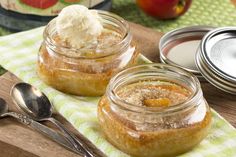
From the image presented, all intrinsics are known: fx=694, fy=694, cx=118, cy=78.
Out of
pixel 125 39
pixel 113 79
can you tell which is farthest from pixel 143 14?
pixel 113 79

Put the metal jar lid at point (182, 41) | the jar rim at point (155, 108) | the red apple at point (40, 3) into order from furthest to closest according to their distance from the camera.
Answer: the red apple at point (40, 3) < the metal jar lid at point (182, 41) < the jar rim at point (155, 108)

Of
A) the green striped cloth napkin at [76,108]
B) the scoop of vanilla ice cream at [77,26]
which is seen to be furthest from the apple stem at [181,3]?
the scoop of vanilla ice cream at [77,26]

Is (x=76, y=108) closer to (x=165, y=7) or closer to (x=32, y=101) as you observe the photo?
(x=32, y=101)

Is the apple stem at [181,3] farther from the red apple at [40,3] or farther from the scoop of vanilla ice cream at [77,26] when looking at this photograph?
the scoop of vanilla ice cream at [77,26]

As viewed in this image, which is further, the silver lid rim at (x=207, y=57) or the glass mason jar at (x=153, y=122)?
the silver lid rim at (x=207, y=57)

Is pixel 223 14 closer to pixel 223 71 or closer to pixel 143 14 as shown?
pixel 143 14

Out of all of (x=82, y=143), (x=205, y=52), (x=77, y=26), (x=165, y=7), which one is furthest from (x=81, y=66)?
(x=165, y=7)
